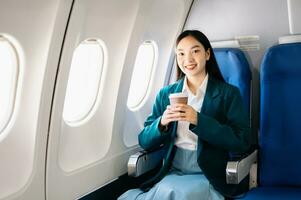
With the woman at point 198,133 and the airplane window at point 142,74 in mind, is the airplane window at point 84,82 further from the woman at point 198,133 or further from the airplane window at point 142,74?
the airplane window at point 142,74

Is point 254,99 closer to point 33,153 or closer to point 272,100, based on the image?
point 272,100

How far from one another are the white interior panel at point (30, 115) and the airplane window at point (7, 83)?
0.09 ft

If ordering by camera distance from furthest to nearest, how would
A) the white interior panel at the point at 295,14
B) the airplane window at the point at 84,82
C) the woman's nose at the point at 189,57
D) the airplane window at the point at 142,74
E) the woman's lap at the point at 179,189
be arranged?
1. the airplane window at the point at 142,74
2. the white interior panel at the point at 295,14
3. the airplane window at the point at 84,82
4. the woman's nose at the point at 189,57
5. the woman's lap at the point at 179,189

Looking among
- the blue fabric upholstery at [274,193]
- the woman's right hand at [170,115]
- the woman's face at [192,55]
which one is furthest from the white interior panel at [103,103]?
the blue fabric upholstery at [274,193]

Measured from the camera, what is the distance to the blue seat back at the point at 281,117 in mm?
2322

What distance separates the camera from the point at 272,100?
95.0 inches

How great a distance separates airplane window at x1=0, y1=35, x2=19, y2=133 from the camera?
185 centimetres

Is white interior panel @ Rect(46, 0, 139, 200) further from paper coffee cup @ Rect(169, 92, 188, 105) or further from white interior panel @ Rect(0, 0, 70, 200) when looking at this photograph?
paper coffee cup @ Rect(169, 92, 188, 105)

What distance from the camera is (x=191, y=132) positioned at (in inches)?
90.0

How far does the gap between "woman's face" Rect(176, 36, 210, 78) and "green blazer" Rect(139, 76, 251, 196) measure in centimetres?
14

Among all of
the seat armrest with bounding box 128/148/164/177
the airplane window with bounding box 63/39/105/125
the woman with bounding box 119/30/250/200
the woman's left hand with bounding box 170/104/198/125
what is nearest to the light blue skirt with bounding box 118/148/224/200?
the woman with bounding box 119/30/250/200

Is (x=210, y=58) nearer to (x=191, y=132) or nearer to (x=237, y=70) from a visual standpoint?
(x=237, y=70)

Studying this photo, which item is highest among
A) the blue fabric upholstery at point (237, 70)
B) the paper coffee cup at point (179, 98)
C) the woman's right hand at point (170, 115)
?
the blue fabric upholstery at point (237, 70)

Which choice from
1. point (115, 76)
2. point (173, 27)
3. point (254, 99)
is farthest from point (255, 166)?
point (173, 27)
